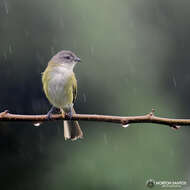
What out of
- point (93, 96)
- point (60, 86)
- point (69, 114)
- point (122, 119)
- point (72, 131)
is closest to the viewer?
point (122, 119)

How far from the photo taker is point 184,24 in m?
10.5

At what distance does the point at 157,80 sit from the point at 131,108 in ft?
4.17

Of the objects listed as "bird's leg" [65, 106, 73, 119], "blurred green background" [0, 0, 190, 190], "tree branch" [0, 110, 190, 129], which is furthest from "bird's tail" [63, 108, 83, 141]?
"blurred green background" [0, 0, 190, 190]

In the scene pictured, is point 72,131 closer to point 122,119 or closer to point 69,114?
point 69,114

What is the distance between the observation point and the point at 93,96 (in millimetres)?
7844

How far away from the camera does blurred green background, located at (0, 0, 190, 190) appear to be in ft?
23.2

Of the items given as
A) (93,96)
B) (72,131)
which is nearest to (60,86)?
(72,131)

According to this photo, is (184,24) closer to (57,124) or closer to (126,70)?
(126,70)

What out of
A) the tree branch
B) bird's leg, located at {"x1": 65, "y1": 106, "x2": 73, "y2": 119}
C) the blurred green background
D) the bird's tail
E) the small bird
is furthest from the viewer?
the blurred green background

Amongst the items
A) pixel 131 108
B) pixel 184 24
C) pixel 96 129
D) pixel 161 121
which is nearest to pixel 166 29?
pixel 184 24

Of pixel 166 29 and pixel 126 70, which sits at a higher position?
pixel 166 29

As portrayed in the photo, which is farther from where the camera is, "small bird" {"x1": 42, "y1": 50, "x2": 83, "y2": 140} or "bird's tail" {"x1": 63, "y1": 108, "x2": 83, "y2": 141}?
"small bird" {"x1": 42, "y1": 50, "x2": 83, "y2": 140}

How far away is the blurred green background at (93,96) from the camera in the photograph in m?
7.09

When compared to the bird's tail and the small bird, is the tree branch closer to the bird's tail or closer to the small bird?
the bird's tail
